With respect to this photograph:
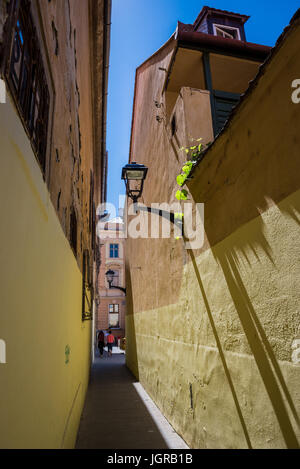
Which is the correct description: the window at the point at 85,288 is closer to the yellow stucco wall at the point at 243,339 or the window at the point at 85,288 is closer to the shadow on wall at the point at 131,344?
the yellow stucco wall at the point at 243,339

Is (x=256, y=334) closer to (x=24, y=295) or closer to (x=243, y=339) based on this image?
(x=243, y=339)

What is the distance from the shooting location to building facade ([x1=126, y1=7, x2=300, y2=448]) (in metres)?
2.14

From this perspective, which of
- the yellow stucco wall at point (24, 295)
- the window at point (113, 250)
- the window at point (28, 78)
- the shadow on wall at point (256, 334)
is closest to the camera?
the yellow stucco wall at point (24, 295)

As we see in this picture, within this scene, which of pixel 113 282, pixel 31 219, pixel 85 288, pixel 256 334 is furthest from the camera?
pixel 113 282

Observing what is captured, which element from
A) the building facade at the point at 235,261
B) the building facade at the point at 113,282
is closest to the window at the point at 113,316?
the building facade at the point at 113,282

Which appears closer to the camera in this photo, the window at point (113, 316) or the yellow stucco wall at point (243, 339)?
the yellow stucco wall at point (243, 339)

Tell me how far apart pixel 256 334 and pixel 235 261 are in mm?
694

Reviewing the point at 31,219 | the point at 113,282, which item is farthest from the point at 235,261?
the point at 113,282

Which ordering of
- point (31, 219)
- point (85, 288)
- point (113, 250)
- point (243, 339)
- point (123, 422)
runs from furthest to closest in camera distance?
point (113, 250)
point (85, 288)
point (123, 422)
point (243, 339)
point (31, 219)

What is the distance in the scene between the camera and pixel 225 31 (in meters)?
8.02

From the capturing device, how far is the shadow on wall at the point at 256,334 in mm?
2080

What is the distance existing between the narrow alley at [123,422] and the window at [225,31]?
919cm

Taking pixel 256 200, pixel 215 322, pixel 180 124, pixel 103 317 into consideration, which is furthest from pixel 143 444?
pixel 103 317

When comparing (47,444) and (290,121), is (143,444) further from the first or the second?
(290,121)
